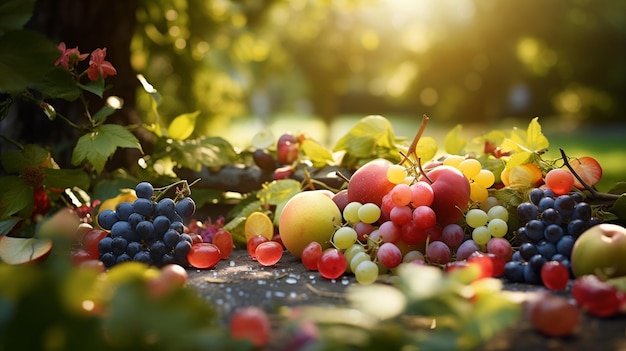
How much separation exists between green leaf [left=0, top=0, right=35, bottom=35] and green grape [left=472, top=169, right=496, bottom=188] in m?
1.18

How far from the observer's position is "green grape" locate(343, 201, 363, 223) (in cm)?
174

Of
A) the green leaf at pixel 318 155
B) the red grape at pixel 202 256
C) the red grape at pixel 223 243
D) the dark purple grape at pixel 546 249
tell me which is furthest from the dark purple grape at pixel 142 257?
the dark purple grape at pixel 546 249

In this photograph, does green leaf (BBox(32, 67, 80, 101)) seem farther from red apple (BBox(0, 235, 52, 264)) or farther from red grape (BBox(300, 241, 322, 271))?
red grape (BBox(300, 241, 322, 271))

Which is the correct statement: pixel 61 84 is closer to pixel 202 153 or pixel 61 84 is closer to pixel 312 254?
pixel 202 153

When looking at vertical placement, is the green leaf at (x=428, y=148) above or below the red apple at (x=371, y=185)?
above

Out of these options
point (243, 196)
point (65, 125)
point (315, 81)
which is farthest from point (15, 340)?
point (315, 81)

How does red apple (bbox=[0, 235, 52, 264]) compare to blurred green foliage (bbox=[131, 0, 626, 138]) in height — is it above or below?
below

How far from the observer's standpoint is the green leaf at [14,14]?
53.7 inches

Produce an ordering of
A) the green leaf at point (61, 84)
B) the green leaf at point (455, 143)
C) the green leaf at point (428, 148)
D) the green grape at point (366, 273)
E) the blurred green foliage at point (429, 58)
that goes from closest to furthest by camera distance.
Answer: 1. the green grape at point (366, 273)
2. the green leaf at point (61, 84)
3. the green leaf at point (428, 148)
4. the green leaf at point (455, 143)
5. the blurred green foliage at point (429, 58)

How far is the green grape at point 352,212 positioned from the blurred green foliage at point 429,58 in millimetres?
2624

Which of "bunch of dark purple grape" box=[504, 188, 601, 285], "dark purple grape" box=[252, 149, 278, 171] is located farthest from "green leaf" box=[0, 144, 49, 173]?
"bunch of dark purple grape" box=[504, 188, 601, 285]

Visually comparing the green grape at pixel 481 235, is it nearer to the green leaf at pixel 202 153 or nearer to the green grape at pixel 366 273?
the green grape at pixel 366 273

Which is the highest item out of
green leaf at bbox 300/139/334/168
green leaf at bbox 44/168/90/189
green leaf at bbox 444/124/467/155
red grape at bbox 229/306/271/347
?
green leaf at bbox 444/124/467/155

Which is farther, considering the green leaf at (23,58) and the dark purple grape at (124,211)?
the dark purple grape at (124,211)
